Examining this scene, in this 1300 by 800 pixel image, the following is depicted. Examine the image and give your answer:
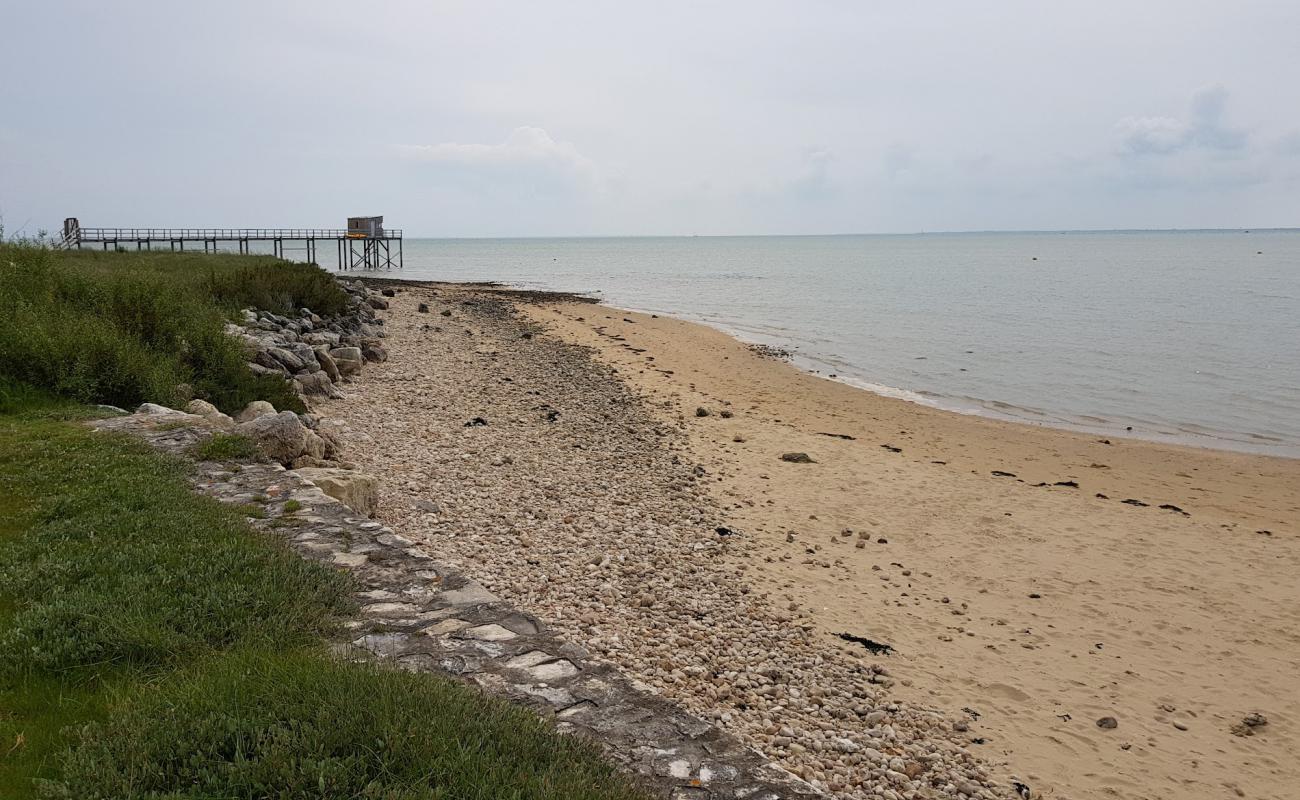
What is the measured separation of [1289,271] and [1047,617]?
287 feet

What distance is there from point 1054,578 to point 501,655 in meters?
6.81

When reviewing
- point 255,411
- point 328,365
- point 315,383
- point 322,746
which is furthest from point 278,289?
point 322,746

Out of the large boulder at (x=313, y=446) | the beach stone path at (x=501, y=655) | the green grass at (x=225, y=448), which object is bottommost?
the beach stone path at (x=501, y=655)

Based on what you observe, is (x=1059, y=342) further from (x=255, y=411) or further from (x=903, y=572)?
(x=255, y=411)

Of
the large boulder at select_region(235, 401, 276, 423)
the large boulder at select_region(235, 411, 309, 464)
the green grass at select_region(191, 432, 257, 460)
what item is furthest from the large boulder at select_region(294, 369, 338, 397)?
the green grass at select_region(191, 432, 257, 460)

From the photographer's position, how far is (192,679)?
377 centimetres

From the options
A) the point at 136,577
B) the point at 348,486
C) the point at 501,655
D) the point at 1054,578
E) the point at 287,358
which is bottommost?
the point at 1054,578

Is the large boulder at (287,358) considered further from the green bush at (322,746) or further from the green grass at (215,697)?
the green bush at (322,746)

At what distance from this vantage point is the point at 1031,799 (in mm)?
5230

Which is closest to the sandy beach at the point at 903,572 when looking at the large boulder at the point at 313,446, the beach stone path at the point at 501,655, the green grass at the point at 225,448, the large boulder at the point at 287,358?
the large boulder at the point at 313,446

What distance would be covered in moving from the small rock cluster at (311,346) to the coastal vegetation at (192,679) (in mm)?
7311

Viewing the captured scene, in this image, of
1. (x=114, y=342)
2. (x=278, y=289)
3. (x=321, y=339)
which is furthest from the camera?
(x=278, y=289)

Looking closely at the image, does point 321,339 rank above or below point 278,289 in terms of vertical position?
below

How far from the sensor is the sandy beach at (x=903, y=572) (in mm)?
5883
